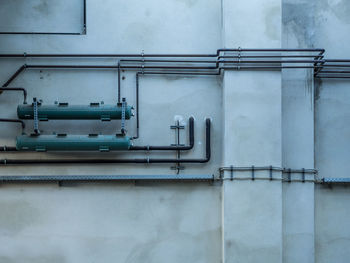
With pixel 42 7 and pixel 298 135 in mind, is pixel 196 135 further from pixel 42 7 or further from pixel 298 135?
pixel 42 7

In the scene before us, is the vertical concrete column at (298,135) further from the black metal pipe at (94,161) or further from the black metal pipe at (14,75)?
the black metal pipe at (14,75)

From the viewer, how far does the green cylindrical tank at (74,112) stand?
4.57 m

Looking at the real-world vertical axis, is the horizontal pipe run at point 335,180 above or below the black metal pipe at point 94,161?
below

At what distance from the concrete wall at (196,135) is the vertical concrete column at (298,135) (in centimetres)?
1

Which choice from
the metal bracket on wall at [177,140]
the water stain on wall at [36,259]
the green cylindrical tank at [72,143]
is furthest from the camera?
the metal bracket on wall at [177,140]

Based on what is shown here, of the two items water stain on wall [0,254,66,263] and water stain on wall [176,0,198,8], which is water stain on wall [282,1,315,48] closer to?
water stain on wall [176,0,198,8]

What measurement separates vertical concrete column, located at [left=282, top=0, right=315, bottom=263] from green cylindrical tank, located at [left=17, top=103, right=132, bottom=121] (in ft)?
5.33

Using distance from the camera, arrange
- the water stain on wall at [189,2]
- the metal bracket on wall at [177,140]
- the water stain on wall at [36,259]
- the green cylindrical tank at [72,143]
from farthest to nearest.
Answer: the water stain on wall at [189,2], the metal bracket on wall at [177,140], the water stain on wall at [36,259], the green cylindrical tank at [72,143]

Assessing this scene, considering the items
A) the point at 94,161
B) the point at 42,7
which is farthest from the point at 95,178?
the point at 42,7

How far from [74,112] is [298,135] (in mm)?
2206

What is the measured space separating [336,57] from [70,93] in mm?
2734

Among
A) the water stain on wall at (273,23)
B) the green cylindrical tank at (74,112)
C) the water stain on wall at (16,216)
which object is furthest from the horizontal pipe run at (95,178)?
the water stain on wall at (273,23)

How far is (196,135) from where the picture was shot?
4.85 m

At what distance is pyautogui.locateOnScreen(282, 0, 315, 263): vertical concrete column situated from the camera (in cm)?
472
